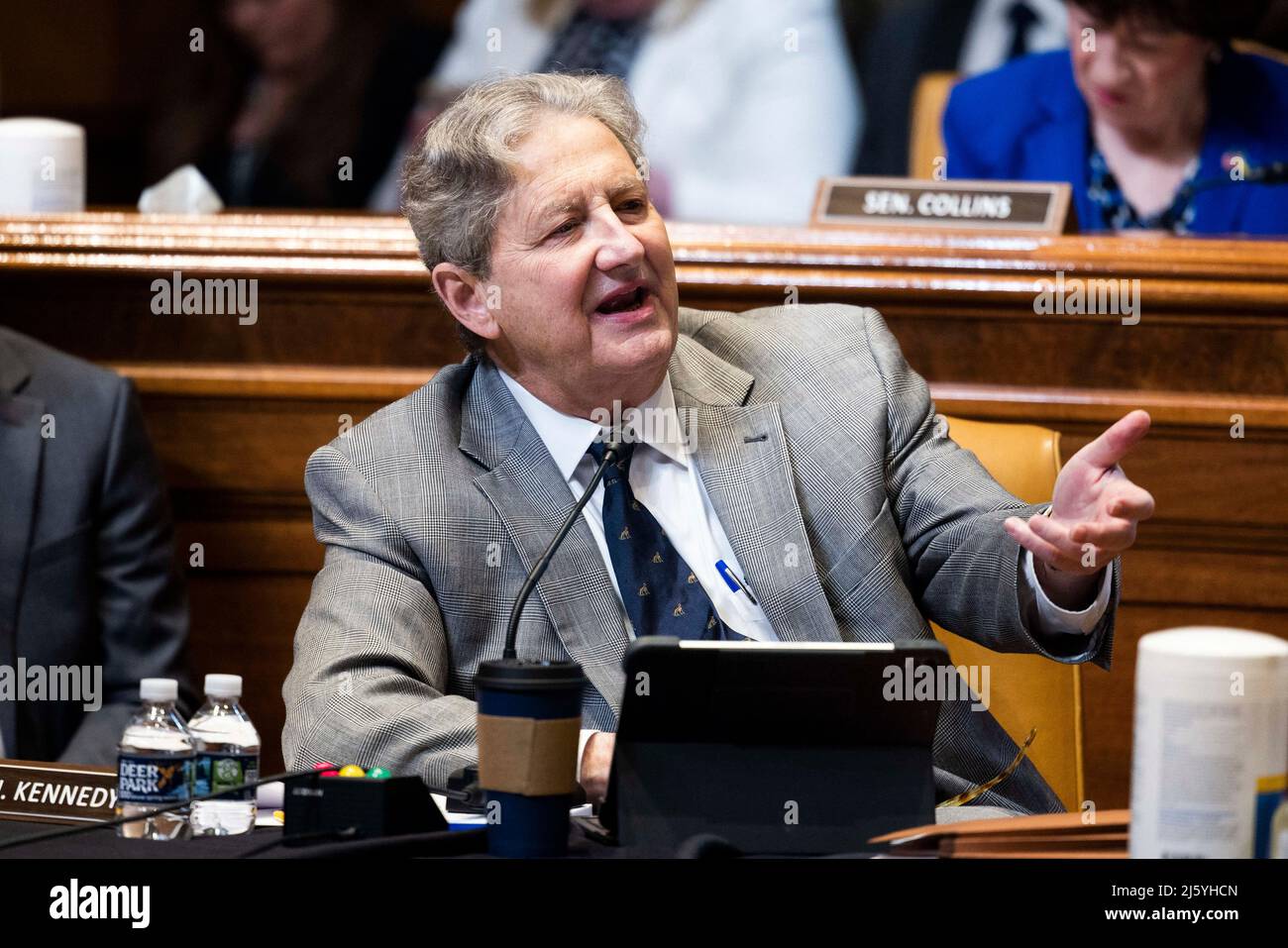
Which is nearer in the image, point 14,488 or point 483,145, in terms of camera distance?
point 483,145

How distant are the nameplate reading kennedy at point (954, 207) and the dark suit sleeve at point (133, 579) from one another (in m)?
→ 1.06

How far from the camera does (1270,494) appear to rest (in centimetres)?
233

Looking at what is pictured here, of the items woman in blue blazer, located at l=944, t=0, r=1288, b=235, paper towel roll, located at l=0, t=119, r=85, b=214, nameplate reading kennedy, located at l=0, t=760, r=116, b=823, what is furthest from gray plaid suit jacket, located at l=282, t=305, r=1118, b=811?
woman in blue blazer, located at l=944, t=0, r=1288, b=235

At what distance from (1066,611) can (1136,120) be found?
7.77ft

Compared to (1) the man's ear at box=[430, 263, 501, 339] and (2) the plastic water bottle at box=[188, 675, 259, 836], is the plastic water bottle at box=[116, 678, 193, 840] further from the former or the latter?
(1) the man's ear at box=[430, 263, 501, 339]

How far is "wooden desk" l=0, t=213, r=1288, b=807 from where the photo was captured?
92.5 inches

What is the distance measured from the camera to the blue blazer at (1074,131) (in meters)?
3.67

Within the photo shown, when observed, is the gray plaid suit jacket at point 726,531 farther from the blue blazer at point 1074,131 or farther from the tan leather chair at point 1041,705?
the blue blazer at point 1074,131

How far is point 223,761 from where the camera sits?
1.45m

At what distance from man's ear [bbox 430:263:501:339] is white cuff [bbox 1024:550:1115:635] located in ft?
2.30

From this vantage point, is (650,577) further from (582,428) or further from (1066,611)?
(1066,611)

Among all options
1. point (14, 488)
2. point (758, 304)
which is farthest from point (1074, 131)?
point (14, 488)

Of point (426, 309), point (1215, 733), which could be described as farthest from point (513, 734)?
point (426, 309)

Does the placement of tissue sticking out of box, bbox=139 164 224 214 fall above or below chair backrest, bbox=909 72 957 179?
below
